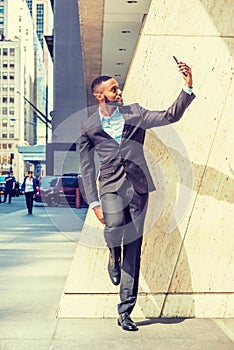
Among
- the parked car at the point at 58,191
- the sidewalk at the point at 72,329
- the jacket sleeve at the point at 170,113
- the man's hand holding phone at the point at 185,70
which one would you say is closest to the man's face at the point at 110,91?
the jacket sleeve at the point at 170,113

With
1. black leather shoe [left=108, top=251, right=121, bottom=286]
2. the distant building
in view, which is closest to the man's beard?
black leather shoe [left=108, top=251, right=121, bottom=286]

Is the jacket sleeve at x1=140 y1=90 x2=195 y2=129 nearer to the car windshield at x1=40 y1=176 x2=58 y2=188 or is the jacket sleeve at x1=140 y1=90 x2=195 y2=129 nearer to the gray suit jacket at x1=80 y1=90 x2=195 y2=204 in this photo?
the gray suit jacket at x1=80 y1=90 x2=195 y2=204

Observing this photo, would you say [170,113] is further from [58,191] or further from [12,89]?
[12,89]

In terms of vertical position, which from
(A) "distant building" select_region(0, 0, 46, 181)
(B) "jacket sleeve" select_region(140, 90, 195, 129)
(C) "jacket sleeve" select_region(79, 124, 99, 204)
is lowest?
(A) "distant building" select_region(0, 0, 46, 181)

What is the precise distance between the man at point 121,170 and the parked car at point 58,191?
26026mm

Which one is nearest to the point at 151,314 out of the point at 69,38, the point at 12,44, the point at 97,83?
the point at 97,83

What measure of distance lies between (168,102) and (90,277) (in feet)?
5.19

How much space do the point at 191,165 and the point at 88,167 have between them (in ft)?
3.40

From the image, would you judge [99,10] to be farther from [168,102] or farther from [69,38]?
[69,38]

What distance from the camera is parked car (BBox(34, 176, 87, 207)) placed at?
102 ft

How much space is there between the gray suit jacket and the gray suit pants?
0.06m

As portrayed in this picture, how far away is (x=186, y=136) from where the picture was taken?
5301mm

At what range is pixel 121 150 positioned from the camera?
4652 millimetres

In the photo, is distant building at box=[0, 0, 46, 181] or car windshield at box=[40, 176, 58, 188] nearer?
car windshield at box=[40, 176, 58, 188]
